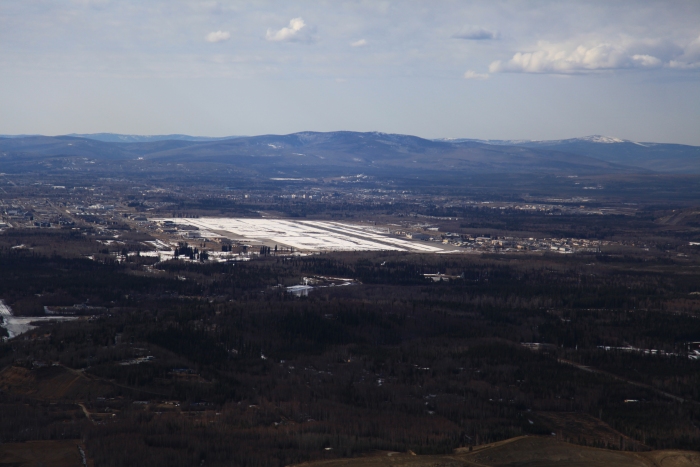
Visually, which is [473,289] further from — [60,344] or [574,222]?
[574,222]

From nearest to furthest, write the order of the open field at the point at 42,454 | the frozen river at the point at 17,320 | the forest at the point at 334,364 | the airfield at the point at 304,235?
the open field at the point at 42,454
the forest at the point at 334,364
the frozen river at the point at 17,320
the airfield at the point at 304,235

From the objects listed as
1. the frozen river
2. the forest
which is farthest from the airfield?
the frozen river

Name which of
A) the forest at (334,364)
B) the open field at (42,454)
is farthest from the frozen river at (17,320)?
the open field at (42,454)

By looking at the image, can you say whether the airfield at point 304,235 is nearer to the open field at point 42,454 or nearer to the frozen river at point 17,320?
the frozen river at point 17,320

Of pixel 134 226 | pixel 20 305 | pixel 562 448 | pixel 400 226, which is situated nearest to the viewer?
pixel 562 448

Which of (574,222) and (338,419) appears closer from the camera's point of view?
(338,419)

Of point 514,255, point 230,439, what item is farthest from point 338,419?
point 514,255

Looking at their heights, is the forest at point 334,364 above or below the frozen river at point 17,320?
above
